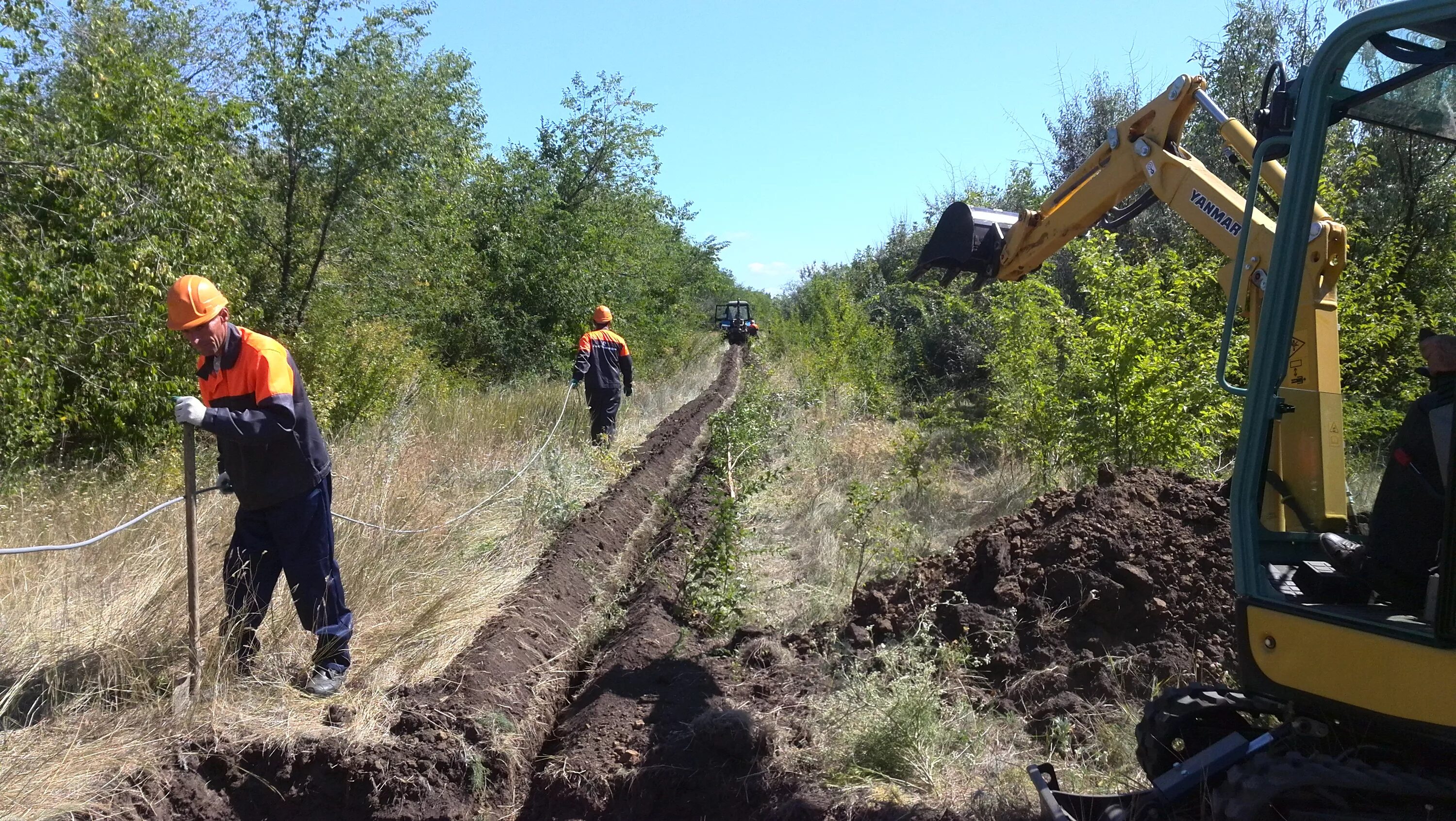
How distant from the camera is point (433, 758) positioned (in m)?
5.02

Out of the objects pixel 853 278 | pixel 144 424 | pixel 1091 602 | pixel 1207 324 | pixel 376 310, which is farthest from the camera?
pixel 853 278

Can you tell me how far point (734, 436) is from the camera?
11.8m

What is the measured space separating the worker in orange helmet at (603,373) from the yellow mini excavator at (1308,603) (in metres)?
9.91

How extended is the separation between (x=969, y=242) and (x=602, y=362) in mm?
8162

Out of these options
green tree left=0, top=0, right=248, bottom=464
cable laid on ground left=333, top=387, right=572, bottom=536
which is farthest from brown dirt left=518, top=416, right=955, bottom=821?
green tree left=0, top=0, right=248, bottom=464

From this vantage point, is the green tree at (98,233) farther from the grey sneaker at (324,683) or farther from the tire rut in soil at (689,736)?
the tire rut in soil at (689,736)

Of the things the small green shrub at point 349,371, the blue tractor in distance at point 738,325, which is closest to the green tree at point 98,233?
the small green shrub at point 349,371

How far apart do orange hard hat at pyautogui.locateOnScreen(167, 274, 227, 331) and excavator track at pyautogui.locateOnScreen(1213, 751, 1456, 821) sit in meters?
4.77

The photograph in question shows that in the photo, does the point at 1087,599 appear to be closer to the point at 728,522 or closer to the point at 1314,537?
the point at 1314,537

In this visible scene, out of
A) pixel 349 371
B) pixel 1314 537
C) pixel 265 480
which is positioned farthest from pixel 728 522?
pixel 349 371

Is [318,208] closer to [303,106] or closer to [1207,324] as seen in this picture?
[303,106]

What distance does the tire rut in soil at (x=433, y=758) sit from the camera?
15.5ft

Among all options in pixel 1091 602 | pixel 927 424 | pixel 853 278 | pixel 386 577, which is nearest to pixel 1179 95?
pixel 1091 602

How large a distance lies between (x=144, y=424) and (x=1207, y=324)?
9.72 metres
